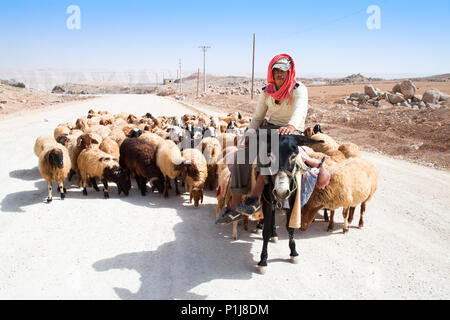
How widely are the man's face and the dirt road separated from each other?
2.63m

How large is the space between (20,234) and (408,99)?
29.0 m

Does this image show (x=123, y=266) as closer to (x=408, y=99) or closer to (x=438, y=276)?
(x=438, y=276)

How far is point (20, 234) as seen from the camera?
5312mm

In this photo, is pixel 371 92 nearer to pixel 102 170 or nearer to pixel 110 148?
pixel 110 148

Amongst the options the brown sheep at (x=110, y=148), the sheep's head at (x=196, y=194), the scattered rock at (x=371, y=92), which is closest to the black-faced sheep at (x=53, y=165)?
the brown sheep at (x=110, y=148)

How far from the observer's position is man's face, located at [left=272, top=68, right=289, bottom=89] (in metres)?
4.38

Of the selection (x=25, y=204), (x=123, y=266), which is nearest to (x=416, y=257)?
(x=123, y=266)

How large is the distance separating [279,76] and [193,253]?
9.66ft

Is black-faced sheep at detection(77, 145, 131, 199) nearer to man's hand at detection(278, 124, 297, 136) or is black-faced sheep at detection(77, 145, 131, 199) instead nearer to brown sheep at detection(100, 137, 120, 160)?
brown sheep at detection(100, 137, 120, 160)

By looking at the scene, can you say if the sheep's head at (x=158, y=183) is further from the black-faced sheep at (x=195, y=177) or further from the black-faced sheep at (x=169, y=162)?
the black-faced sheep at (x=195, y=177)

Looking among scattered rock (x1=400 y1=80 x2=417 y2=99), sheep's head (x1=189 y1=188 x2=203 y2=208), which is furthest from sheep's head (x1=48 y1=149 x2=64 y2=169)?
scattered rock (x1=400 y1=80 x2=417 y2=99)

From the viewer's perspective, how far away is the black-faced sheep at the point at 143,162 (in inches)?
290

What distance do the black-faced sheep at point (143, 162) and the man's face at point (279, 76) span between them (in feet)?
13.1

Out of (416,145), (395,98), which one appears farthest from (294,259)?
(395,98)
